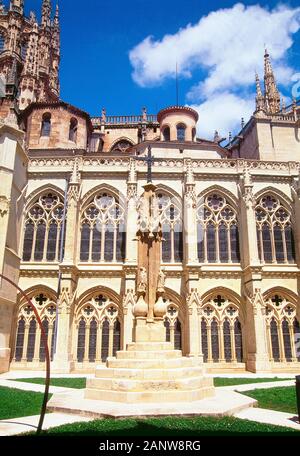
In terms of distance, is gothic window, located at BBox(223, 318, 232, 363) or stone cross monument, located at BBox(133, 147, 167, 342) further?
gothic window, located at BBox(223, 318, 232, 363)

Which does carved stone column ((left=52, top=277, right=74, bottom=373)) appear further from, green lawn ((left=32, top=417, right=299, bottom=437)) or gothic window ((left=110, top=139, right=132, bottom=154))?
gothic window ((left=110, top=139, right=132, bottom=154))

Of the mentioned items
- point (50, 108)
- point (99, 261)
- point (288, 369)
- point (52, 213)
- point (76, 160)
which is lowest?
point (288, 369)

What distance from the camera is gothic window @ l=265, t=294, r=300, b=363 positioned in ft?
70.4

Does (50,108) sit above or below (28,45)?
below

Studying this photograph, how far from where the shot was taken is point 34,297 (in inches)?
864

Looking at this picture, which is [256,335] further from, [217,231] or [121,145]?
[121,145]

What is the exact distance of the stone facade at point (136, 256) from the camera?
20.6 m

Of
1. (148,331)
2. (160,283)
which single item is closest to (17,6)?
(160,283)

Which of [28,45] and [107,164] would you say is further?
[28,45]

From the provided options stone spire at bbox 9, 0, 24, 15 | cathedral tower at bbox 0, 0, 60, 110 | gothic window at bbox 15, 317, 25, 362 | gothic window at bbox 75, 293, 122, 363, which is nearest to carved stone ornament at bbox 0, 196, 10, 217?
gothic window at bbox 15, 317, 25, 362

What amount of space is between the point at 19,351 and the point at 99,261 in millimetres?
7146

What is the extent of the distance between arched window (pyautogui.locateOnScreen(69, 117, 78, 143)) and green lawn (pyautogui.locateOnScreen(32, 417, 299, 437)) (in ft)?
92.2
